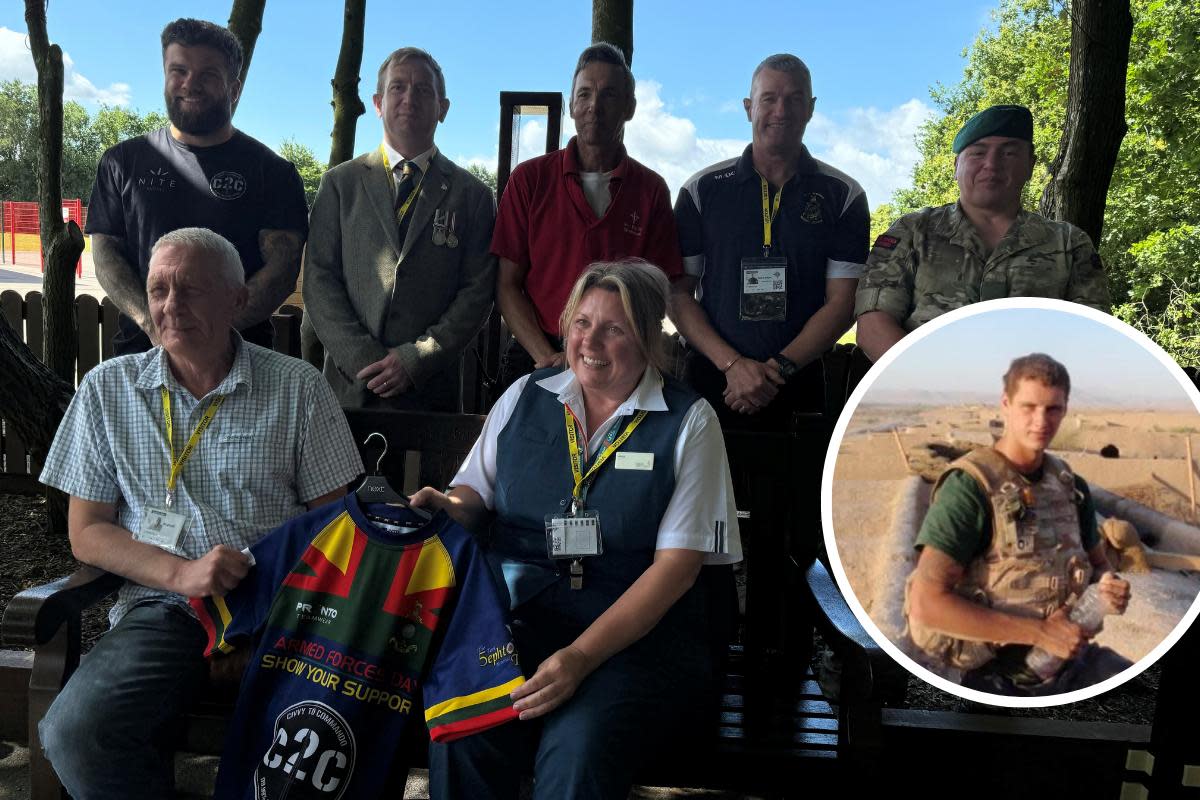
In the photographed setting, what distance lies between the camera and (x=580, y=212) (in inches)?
139

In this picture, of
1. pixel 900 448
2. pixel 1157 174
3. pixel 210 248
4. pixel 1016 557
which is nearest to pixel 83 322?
pixel 210 248

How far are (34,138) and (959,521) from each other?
79562 mm

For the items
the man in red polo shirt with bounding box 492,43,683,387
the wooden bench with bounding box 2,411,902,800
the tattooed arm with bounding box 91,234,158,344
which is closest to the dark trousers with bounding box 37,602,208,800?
the wooden bench with bounding box 2,411,902,800

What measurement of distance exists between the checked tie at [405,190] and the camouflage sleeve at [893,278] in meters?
1.75

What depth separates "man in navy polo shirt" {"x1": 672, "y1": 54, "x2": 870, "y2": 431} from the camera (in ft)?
11.2

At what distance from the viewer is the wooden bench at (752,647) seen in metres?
2.27

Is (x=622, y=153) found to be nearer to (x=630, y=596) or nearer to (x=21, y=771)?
(x=630, y=596)

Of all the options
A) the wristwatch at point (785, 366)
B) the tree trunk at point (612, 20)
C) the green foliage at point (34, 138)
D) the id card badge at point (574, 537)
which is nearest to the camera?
the id card badge at point (574, 537)

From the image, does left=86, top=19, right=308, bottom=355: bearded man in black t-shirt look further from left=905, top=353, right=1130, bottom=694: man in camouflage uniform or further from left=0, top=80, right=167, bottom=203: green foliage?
left=0, top=80, right=167, bottom=203: green foliage

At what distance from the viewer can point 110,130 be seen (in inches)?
3152

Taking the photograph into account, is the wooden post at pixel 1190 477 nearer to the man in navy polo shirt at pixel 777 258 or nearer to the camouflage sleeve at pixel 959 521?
the camouflage sleeve at pixel 959 521

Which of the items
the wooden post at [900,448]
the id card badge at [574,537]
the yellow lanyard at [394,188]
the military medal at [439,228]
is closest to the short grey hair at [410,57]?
the yellow lanyard at [394,188]

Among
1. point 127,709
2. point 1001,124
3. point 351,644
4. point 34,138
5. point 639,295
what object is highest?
point 34,138

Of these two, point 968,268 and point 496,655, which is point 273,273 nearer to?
point 496,655
